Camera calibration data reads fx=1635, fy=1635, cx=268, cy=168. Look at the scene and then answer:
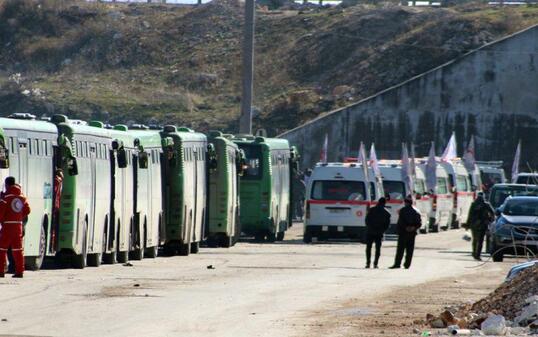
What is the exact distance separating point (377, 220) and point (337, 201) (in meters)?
14.2

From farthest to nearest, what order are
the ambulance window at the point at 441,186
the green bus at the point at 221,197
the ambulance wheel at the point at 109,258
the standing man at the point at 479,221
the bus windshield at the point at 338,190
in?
the ambulance window at the point at 441,186
the bus windshield at the point at 338,190
the green bus at the point at 221,197
the standing man at the point at 479,221
the ambulance wheel at the point at 109,258

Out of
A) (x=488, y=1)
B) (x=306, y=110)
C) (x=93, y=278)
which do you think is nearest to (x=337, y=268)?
(x=93, y=278)

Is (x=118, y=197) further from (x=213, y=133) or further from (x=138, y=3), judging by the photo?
(x=138, y=3)

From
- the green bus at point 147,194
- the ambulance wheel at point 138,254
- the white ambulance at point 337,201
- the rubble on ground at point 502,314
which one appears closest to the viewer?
the rubble on ground at point 502,314

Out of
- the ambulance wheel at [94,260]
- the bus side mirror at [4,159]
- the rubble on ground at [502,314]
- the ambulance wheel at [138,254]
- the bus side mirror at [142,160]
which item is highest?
the bus side mirror at [4,159]

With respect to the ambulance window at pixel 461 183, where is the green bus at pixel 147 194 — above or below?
above

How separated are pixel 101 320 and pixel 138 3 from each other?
9581 cm

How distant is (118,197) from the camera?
109 feet

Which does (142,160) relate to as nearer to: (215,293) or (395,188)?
(215,293)

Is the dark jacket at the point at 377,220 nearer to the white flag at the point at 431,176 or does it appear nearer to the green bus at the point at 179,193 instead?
the green bus at the point at 179,193

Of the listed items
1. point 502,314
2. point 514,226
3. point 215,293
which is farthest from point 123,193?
point 502,314

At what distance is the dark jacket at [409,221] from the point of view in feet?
114

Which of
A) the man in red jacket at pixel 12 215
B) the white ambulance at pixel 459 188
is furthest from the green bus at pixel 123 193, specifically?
the white ambulance at pixel 459 188

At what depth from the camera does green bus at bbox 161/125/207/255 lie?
125 ft
